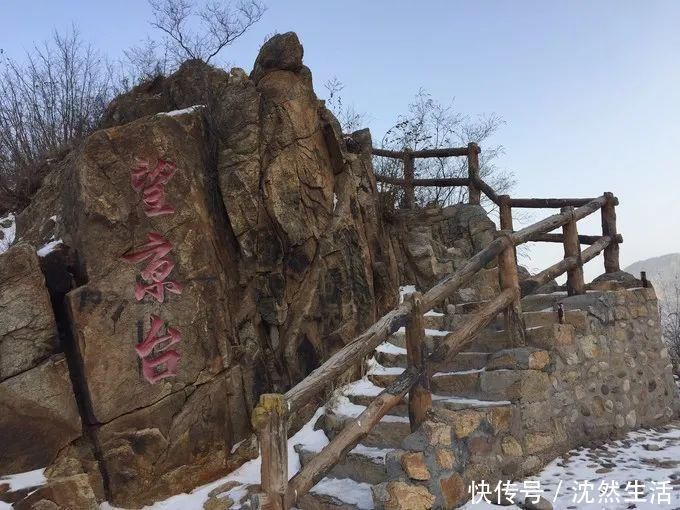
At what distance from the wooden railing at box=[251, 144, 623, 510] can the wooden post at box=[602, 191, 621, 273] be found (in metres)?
0.04

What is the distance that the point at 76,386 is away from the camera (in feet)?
16.3

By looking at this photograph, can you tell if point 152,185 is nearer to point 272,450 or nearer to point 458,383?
point 272,450

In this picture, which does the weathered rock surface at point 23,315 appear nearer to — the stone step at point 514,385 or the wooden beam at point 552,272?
the stone step at point 514,385

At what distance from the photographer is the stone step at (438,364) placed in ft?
17.3

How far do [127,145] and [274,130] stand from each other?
5.64 feet

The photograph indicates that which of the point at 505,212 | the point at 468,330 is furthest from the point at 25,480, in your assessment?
the point at 505,212

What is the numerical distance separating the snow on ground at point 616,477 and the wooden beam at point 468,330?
1170 millimetres

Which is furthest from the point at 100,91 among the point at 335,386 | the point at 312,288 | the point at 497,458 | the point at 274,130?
the point at 497,458

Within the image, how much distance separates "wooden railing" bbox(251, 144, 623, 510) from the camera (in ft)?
11.4

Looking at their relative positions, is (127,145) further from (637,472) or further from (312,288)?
(637,472)

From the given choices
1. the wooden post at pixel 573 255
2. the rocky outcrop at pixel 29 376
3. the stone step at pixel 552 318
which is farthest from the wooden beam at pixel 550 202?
the rocky outcrop at pixel 29 376

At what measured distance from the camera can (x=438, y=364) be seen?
176 inches

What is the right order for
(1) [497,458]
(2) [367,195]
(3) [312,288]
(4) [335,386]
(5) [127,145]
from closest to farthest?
(1) [497,458] → (5) [127,145] → (4) [335,386] → (3) [312,288] → (2) [367,195]

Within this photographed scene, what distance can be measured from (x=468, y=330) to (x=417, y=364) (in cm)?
74
